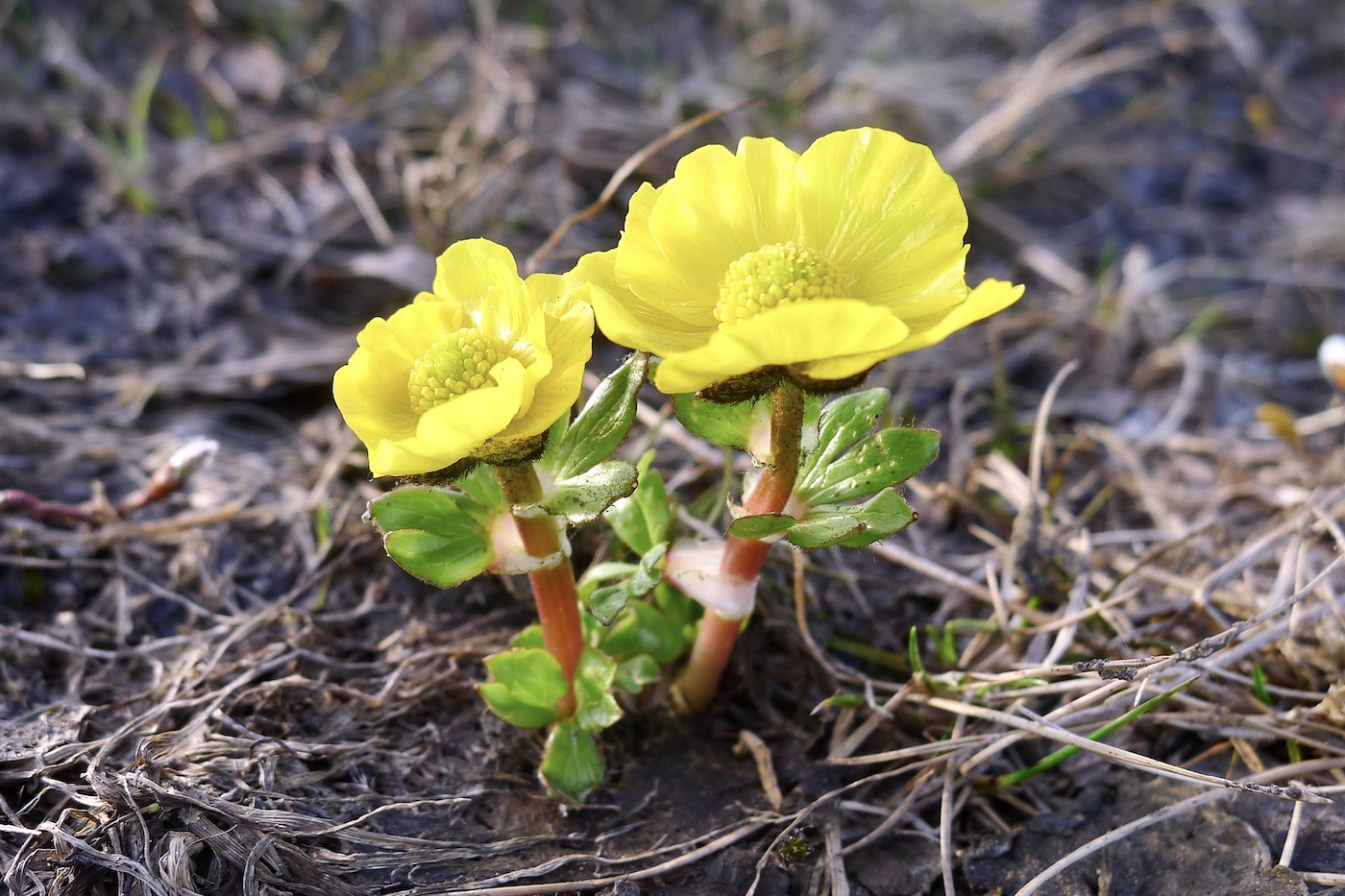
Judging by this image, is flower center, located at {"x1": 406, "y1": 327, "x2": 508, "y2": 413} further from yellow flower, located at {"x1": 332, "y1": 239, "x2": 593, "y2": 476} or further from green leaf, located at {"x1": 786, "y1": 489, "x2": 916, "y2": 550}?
green leaf, located at {"x1": 786, "y1": 489, "x2": 916, "y2": 550}

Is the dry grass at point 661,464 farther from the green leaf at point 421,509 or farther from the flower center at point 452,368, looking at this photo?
the flower center at point 452,368

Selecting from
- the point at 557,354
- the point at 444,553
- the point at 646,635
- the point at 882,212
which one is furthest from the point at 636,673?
the point at 882,212

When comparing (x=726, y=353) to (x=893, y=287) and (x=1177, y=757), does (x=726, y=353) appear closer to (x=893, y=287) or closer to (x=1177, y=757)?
(x=893, y=287)

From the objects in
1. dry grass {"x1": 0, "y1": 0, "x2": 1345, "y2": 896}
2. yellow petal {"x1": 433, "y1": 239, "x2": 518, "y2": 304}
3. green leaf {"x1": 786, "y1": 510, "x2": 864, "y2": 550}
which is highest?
yellow petal {"x1": 433, "y1": 239, "x2": 518, "y2": 304}

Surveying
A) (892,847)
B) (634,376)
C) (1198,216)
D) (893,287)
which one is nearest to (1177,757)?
(892,847)

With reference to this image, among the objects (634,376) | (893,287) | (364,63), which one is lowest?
(364,63)

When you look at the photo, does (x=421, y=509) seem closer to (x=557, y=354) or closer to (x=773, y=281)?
(x=557, y=354)

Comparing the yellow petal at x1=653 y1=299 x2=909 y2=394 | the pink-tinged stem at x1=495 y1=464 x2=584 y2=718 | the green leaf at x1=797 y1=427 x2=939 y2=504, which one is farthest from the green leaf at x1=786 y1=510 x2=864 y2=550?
the pink-tinged stem at x1=495 y1=464 x2=584 y2=718
